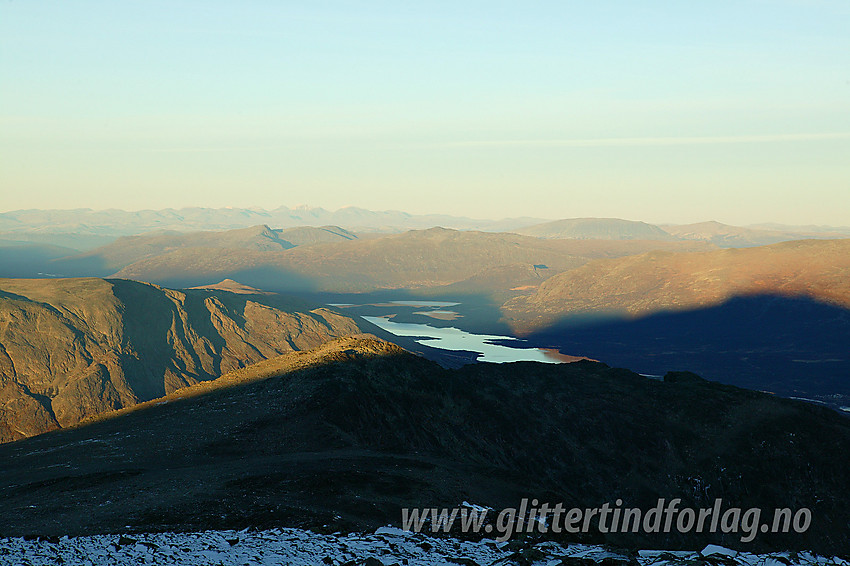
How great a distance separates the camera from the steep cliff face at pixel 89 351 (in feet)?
457

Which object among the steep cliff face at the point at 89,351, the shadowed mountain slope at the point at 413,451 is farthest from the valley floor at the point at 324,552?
the steep cliff face at the point at 89,351

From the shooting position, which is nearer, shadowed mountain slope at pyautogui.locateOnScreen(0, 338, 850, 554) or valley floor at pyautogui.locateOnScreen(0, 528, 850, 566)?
valley floor at pyautogui.locateOnScreen(0, 528, 850, 566)

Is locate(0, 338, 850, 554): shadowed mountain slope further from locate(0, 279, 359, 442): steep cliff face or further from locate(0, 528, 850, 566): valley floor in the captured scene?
locate(0, 279, 359, 442): steep cliff face

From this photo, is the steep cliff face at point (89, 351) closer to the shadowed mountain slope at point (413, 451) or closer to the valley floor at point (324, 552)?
the shadowed mountain slope at point (413, 451)

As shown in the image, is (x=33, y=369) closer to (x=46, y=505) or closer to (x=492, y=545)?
(x=46, y=505)

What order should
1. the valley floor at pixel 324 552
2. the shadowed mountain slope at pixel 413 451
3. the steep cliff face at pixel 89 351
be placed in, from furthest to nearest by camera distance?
the steep cliff face at pixel 89 351 < the shadowed mountain slope at pixel 413 451 < the valley floor at pixel 324 552

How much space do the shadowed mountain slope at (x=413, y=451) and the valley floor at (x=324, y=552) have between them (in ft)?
6.59

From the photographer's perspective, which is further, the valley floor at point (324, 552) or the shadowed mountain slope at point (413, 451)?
the shadowed mountain slope at point (413, 451)

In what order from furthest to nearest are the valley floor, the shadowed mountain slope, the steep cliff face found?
the steep cliff face < the shadowed mountain slope < the valley floor

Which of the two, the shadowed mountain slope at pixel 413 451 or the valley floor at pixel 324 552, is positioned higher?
the valley floor at pixel 324 552

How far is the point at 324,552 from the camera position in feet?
93.4

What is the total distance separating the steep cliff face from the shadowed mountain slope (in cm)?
7471

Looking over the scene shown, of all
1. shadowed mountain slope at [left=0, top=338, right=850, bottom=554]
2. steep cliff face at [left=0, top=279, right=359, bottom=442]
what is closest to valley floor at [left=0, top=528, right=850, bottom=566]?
shadowed mountain slope at [left=0, top=338, right=850, bottom=554]

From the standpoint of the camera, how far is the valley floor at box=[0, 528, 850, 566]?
26.4m
